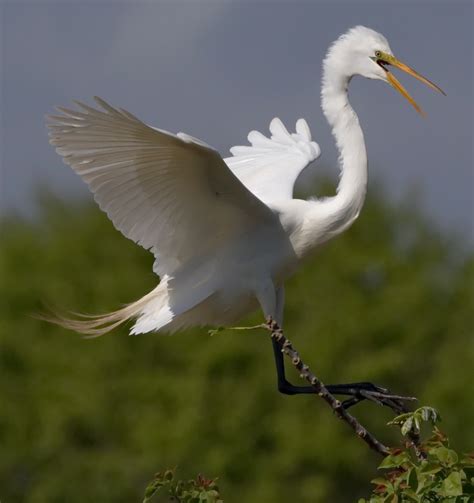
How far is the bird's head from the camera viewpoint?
6957 millimetres

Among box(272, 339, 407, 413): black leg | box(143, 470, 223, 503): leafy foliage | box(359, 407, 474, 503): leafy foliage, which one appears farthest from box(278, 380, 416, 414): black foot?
box(359, 407, 474, 503): leafy foliage

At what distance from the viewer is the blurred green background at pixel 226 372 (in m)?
22.7

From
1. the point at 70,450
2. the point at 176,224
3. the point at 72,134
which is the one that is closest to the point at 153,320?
the point at 176,224

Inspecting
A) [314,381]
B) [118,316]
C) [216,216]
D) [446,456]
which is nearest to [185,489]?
[314,381]

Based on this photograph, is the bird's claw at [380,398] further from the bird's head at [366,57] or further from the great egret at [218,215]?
the bird's head at [366,57]

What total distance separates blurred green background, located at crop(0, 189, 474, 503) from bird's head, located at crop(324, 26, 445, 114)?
15335 millimetres

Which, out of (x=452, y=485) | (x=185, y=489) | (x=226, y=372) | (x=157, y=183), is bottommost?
(x=452, y=485)

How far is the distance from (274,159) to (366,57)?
1254mm

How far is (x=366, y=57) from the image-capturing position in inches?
274

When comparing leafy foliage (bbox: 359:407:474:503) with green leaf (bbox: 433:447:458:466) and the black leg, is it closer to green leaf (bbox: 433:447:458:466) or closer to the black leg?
green leaf (bbox: 433:447:458:466)

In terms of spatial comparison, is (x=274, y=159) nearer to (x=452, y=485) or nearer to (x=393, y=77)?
(x=393, y=77)

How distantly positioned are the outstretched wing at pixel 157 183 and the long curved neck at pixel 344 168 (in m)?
0.33

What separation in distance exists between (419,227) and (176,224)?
2102cm

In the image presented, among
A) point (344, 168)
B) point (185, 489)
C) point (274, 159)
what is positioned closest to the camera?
point (185, 489)
